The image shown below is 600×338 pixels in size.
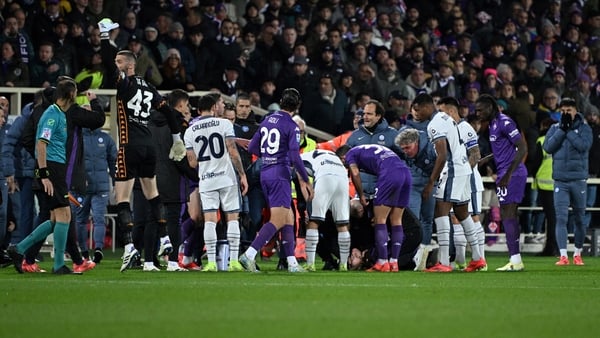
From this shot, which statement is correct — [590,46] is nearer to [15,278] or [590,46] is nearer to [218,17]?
[218,17]

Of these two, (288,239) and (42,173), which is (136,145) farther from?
(288,239)

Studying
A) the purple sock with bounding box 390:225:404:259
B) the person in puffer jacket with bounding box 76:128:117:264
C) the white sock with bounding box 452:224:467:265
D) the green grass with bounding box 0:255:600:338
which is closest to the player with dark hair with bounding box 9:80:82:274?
the green grass with bounding box 0:255:600:338

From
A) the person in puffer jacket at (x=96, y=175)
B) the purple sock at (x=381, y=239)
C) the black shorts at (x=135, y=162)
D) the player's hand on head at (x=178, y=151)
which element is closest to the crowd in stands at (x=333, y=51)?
the person in puffer jacket at (x=96, y=175)

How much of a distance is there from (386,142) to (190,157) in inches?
132

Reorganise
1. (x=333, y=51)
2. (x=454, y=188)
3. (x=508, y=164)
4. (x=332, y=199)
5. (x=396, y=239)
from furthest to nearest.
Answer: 1. (x=333, y=51)
2. (x=508, y=164)
3. (x=332, y=199)
4. (x=396, y=239)
5. (x=454, y=188)

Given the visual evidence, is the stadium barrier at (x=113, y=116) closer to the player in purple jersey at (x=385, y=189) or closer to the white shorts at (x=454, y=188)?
the player in purple jersey at (x=385, y=189)

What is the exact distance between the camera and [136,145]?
49.2 ft

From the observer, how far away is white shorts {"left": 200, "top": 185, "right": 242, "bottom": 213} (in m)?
15.1

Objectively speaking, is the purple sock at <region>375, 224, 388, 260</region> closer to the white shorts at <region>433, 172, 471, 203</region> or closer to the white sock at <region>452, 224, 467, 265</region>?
the white shorts at <region>433, 172, 471, 203</region>

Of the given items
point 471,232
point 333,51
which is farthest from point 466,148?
point 333,51

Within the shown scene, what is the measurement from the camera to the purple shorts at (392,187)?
15477 millimetres

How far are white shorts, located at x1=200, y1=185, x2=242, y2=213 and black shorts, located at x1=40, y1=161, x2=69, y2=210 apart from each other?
2016 mm

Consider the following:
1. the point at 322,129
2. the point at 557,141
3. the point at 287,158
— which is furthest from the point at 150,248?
the point at 322,129

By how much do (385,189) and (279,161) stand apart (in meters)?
1.63
